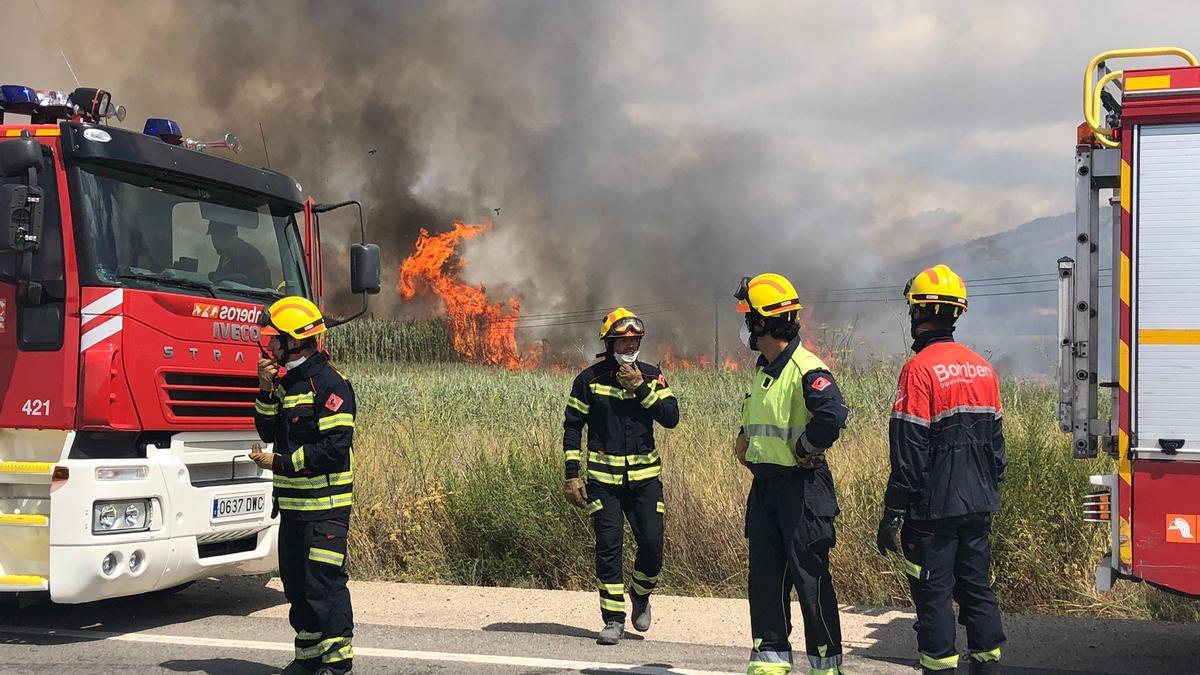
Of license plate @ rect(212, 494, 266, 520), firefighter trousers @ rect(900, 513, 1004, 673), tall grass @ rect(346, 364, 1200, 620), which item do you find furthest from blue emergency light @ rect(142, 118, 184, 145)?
firefighter trousers @ rect(900, 513, 1004, 673)

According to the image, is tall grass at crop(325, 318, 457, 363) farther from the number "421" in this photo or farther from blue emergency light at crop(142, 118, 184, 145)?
the number "421"

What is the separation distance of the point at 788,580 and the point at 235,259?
400 centimetres

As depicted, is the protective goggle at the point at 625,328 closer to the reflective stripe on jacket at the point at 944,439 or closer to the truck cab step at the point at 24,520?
the reflective stripe on jacket at the point at 944,439

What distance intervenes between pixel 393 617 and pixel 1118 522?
13.1 ft

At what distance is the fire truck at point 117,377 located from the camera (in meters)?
5.56

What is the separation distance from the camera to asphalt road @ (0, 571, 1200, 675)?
17.0ft

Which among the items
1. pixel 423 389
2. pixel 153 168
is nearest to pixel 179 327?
pixel 153 168

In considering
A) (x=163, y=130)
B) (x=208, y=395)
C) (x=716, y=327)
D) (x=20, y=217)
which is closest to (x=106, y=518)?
(x=208, y=395)

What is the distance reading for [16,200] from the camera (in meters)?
5.54

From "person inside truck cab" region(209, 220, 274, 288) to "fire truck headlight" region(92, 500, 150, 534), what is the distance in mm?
1396

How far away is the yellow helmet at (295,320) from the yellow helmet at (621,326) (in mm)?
1547

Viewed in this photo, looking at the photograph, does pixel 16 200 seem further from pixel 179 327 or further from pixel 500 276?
pixel 500 276

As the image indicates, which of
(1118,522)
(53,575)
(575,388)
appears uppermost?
(575,388)

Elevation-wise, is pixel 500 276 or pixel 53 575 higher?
pixel 500 276
